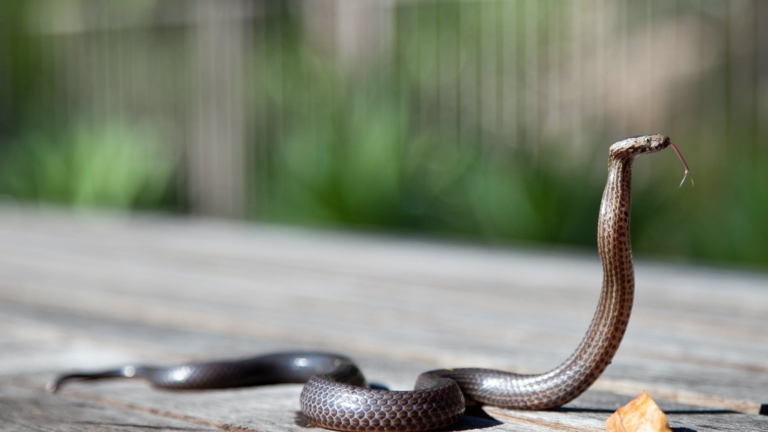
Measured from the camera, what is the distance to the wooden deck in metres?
1.95

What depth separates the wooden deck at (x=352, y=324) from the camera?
6.40ft

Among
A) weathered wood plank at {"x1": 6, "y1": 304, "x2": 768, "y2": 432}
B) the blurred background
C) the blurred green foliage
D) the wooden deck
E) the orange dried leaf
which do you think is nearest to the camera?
the orange dried leaf

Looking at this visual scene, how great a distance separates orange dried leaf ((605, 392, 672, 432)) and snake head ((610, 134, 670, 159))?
43 centimetres

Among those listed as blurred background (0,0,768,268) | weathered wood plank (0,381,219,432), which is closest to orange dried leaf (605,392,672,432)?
weathered wood plank (0,381,219,432)

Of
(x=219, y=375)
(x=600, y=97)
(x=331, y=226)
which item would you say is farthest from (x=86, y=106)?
(x=219, y=375)

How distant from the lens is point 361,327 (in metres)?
2.99

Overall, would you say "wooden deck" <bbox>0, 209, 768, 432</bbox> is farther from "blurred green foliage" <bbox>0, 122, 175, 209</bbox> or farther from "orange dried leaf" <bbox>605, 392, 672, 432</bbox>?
"blurred green foliage" <bbox>0, 122, 175, 209</bbox>

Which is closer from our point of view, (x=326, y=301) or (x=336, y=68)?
(x=326, y=301)

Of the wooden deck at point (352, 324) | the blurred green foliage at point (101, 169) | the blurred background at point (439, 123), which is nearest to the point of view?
the wooden deck at point (352, 324)

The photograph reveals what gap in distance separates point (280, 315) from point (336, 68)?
4843 millimetres

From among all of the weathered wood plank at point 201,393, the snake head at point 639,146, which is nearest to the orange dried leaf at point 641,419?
the weathered wood plank at point 201,393

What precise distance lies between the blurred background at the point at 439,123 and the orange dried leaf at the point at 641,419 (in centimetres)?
430

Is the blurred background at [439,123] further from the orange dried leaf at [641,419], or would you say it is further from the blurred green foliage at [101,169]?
the orange dried leaf at [641,419]

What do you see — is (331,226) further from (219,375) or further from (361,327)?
(219,375)
